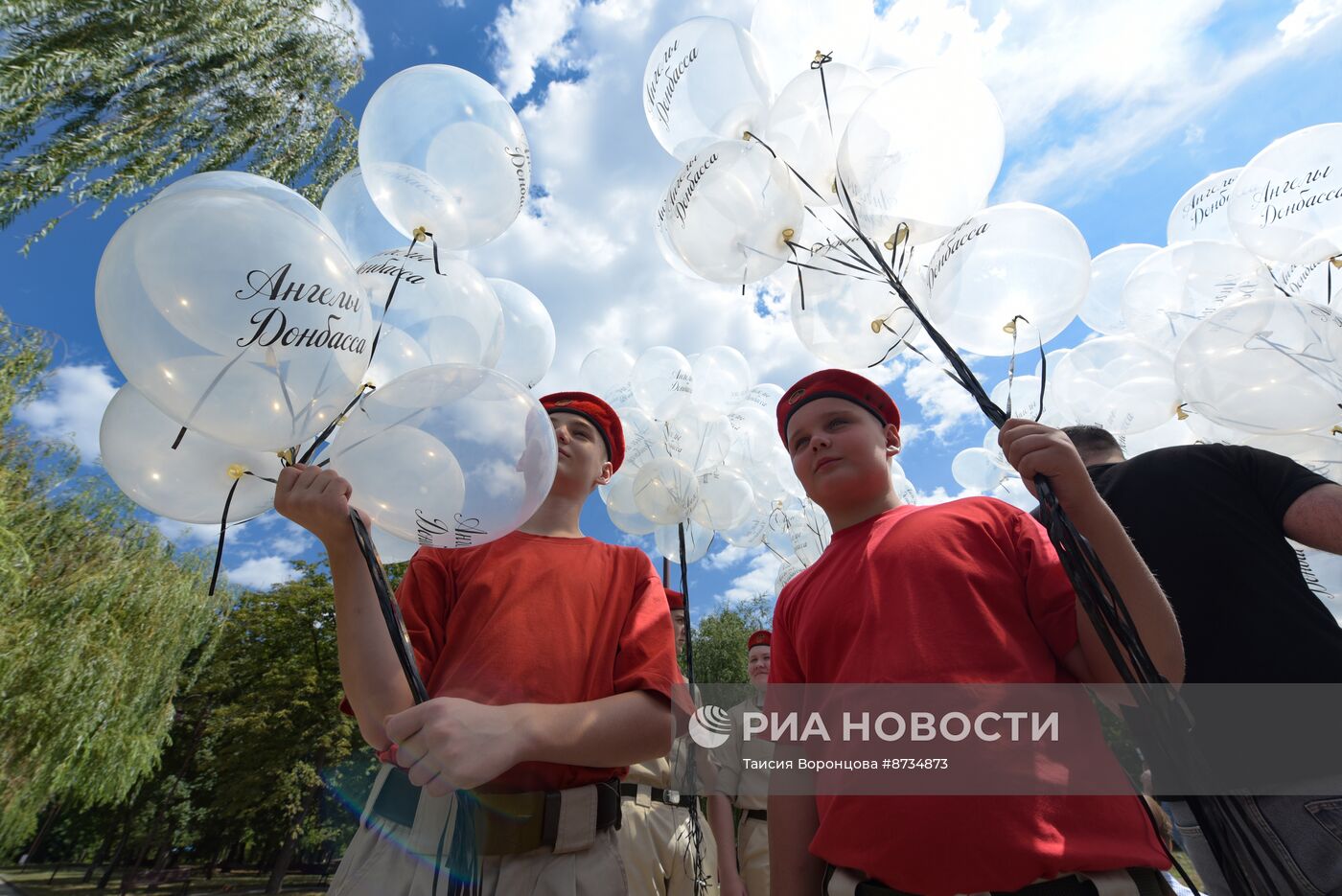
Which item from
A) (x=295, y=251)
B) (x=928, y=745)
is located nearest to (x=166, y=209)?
(x=295, y=251)

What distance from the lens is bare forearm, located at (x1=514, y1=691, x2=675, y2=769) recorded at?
119cm

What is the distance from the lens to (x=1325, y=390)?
2273mm

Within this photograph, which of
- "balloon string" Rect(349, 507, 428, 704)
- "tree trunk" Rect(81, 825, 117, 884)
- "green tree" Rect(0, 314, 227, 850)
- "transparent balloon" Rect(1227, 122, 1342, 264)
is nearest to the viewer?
"balloon string" Rect(349, 507, 428, 704)

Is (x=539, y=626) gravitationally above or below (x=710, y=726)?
below

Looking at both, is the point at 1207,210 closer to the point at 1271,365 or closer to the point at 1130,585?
the point at 1271,365

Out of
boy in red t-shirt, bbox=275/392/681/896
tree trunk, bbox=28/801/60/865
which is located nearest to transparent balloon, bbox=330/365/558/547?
boy in red t-shirt, bbox=275/392/681/896

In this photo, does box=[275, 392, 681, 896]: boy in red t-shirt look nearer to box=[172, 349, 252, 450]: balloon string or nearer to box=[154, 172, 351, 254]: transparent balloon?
box=[172, 349, 252, 450]: balloon string

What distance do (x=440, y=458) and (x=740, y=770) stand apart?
2.92 metres

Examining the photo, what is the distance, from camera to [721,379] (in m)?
4.07

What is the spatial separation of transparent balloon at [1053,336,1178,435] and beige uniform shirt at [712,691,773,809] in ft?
7.30

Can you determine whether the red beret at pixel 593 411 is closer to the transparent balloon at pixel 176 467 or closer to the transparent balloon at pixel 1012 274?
the transparent balloon at pixel 176 467

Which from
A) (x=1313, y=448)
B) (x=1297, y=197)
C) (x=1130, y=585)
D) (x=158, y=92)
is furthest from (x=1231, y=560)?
(x=158, y=92)

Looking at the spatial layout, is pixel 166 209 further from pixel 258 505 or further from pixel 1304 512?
pixel 1304 512

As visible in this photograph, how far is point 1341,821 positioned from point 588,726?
163 centimetres
